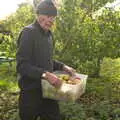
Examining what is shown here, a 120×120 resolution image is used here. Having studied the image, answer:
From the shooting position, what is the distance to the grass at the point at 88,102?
236 inches

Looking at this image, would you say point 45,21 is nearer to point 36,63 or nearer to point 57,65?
point 36,63

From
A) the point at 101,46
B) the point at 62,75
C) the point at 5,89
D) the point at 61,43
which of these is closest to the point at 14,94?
the point at 5,89

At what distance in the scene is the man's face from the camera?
3.76m

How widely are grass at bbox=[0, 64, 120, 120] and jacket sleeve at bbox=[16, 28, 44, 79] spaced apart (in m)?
2.25

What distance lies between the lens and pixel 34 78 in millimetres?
3758

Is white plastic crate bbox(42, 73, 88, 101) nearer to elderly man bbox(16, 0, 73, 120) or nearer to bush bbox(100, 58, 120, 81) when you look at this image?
elderly man bbox(16, 0, 73, 120)

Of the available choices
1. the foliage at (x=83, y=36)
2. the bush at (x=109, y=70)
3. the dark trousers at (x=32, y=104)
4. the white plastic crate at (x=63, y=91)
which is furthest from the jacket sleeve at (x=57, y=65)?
the bush at (x=109, y=70)

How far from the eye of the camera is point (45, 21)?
378 cm

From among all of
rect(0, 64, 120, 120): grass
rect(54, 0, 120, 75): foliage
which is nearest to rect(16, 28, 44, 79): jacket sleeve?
rect(0, 64, 120, 120): grass

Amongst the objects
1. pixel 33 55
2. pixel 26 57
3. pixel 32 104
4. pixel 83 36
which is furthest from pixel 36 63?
pixel 83 36

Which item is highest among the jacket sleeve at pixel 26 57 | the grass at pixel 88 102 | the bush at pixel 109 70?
the jacket sleeve at pixel 26 57

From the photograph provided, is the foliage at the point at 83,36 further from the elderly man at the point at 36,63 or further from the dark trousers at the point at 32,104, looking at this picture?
the dark trousers at the point at 32,104

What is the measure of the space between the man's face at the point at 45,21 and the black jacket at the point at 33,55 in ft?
0.24

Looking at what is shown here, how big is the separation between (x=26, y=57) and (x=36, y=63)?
0.70 feet
